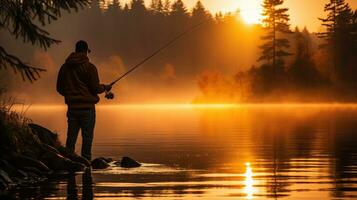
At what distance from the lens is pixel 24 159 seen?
14945 millimetres

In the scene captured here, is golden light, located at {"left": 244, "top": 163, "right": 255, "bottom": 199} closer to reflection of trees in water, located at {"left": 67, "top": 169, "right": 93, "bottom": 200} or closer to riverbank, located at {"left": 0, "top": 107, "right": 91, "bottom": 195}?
reflection of trees in water, located at {"left": 67, "top": 169, "right": 93, "bottom": 200}

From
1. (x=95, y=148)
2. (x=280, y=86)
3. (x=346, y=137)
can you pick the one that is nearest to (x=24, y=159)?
(x=95, y=148)

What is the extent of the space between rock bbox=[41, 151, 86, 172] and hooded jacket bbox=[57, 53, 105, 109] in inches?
42.0

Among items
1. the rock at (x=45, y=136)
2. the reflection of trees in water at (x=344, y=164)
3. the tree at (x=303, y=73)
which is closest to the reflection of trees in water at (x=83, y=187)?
the rock at (x=45, y=136)

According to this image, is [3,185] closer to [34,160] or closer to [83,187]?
[83,187]

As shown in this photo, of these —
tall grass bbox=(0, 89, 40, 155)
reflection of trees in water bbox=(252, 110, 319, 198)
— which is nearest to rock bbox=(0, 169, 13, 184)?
tall grass bbox=(0, 89, 40, 155)

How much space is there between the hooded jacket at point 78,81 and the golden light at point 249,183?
3.39 metres

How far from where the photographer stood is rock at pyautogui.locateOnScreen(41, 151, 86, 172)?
51.2 ft

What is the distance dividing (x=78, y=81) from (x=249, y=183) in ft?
16.6

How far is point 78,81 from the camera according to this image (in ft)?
53.4

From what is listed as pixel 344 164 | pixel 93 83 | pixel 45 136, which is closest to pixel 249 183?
pixel 344 164

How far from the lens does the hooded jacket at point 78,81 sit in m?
16.3

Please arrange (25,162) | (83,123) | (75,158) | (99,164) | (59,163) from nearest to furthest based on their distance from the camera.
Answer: (25,162) < (59,163) < (99,164) < (83,123) < (75,158)

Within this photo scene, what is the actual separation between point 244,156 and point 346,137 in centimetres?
772
